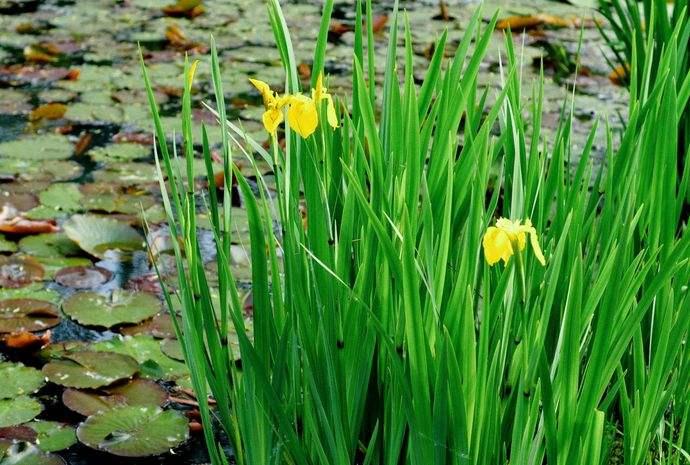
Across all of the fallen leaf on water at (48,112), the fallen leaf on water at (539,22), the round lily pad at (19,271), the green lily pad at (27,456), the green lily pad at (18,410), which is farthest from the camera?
the fallen leaf on water at (539,22)

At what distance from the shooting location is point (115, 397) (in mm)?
1565

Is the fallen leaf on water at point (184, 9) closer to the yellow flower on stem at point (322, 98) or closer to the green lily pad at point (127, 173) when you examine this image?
the green lily pad at point (127, 173)

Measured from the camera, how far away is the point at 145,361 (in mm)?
1655

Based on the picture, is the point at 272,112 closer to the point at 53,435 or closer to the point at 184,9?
the point at 53,435

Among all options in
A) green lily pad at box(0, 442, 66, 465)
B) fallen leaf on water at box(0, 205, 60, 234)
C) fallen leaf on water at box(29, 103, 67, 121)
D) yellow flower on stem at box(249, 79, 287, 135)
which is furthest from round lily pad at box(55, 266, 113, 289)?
yellow flower on stem at box(249, 79, 287, 135)

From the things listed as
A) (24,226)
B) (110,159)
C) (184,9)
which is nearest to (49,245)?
(24,226)

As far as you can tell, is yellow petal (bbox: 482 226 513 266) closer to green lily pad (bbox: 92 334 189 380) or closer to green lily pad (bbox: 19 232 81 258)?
green lily pad (bbox: 92 334 189 380)

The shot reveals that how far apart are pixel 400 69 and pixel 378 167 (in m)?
2.39

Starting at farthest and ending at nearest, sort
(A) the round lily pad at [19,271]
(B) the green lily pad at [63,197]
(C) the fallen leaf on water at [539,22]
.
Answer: (C) the fallen leaf on water at [539,22], (B) the green lily pad at [63,197], (A) the round lily pad at [19,271]

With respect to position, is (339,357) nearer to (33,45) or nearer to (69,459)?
(69,459)

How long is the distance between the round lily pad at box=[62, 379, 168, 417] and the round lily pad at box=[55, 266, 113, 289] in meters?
0.36

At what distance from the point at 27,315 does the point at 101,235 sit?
316 millimetres

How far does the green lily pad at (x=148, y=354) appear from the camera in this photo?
64.5 inches

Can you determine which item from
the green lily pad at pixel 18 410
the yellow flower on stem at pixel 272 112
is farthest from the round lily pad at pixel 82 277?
the yellow flower on stem at pixel 272 112
